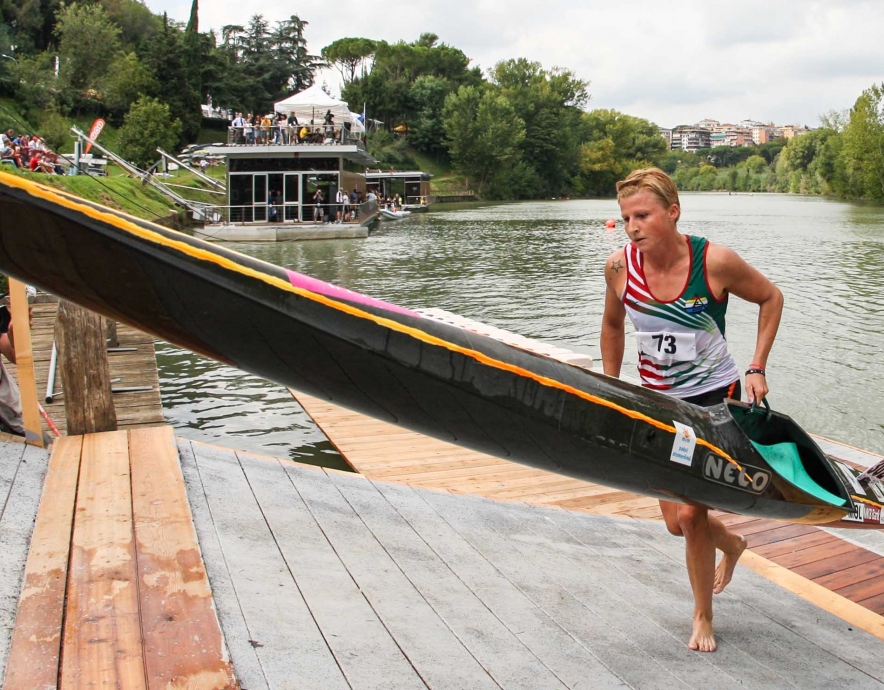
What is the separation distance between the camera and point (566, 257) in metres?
33.6

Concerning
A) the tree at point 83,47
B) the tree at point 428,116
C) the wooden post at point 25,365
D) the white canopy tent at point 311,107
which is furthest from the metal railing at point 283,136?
the tree at point 428,116

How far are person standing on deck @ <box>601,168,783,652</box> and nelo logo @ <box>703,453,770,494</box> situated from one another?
156 mm

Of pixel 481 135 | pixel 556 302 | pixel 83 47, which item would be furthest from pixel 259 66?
pixel 556 302

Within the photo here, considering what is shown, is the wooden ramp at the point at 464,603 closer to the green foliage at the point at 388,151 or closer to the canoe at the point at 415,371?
the canoe at the point at 415,371

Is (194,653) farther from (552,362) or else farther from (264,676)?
(552,362)

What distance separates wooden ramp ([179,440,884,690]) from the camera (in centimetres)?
301

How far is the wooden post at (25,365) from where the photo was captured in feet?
17.6

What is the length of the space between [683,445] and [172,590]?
1.94 m

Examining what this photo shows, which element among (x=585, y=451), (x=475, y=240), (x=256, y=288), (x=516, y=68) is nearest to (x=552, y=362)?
(x=585, y=451)

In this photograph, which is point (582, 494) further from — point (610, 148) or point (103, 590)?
point (610, 148)

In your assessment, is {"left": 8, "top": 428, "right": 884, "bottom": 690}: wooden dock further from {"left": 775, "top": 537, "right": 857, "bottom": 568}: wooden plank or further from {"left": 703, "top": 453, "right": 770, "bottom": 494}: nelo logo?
{"left": 703, "top": 453, "right": 770, "bottom": 494}: nelo logo

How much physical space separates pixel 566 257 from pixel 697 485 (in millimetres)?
30896

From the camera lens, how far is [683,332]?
3.33 metres

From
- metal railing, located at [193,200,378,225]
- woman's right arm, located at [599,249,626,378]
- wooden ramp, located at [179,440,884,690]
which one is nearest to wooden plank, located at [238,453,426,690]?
wooden ramp, located at [179,440,884,690]
